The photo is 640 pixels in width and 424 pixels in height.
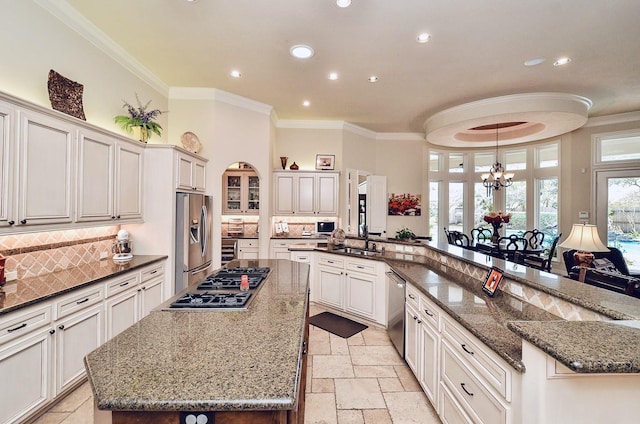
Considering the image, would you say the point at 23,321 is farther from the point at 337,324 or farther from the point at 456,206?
the point at 456,206

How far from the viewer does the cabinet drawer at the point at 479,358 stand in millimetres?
1284

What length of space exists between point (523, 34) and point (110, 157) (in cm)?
454

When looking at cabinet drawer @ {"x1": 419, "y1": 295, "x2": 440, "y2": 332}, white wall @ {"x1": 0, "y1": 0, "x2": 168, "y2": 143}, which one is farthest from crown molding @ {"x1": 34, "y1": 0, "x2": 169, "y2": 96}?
cabinet drawer @ {"x1": 419, "y1": 295, "x2": 440, "y2": 332}

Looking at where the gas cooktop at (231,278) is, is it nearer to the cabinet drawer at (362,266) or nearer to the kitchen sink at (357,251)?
the cabinet drawer at (362,266)

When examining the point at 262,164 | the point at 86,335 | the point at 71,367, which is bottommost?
the point at 71,367

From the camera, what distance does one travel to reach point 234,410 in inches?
34.7

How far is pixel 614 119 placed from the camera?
5.56m

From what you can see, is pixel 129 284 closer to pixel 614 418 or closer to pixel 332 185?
pixel 614 418

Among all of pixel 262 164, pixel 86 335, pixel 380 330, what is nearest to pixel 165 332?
pixel 86 335

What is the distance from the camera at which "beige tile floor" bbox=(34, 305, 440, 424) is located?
6.89ft

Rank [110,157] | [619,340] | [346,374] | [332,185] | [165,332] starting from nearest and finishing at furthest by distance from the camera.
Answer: [619,340]
[165,332]
[346,374]
[110,157]
[332,185]

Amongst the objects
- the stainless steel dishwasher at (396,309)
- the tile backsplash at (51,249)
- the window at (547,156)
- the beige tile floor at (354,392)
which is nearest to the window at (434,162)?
the window at (547,156)

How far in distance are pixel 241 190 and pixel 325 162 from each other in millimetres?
2004

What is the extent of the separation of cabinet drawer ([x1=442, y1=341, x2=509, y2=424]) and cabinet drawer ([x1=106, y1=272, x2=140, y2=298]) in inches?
111
